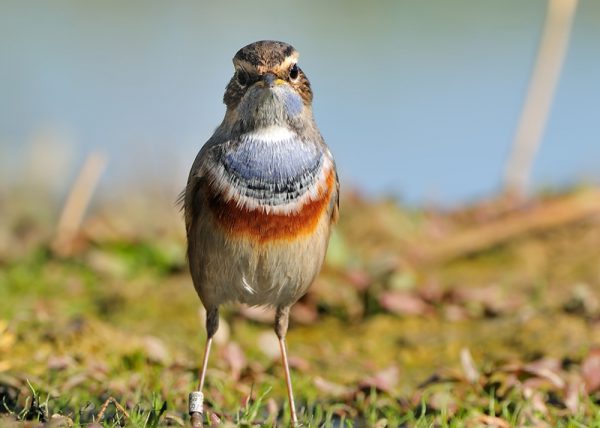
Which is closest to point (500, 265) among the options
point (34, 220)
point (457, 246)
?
point (457, 246)

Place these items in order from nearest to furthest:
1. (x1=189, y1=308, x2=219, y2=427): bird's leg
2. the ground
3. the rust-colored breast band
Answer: (x1=189, y1=308, x2=219, y2=427): bird's leg, the rust-colored breast band, the ground

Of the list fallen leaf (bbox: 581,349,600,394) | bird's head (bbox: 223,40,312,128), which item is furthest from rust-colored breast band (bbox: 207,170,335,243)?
fallen leaf (bbox: 581,349,600,394)

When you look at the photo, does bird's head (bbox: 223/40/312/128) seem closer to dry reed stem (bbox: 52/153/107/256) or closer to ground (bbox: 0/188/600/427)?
ground (bbox: 0/188/600/427)

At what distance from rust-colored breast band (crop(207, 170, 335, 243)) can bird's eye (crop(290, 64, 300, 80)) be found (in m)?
0.54

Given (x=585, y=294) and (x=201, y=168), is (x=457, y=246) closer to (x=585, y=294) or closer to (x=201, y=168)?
(x=585, y=294)

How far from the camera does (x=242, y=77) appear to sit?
13.6 ft

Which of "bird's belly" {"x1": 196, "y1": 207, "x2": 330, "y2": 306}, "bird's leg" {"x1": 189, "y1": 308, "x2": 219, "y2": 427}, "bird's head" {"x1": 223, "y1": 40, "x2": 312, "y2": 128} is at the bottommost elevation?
"bird's leg" {"x1": 189, "y1": 308, "x2": 219, "y2": 427}

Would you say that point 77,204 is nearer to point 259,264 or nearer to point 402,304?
point 402,304

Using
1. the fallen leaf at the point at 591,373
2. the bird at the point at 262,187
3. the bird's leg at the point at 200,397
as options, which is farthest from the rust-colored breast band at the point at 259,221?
the fallen leaf at the point at 591,373

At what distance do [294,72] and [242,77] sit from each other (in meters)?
0.22

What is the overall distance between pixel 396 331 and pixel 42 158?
4758 mm

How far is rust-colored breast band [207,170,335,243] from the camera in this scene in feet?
13.1

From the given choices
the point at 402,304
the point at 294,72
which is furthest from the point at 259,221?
the point at 402,304

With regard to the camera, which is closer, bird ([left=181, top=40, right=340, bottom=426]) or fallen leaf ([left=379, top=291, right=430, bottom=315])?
bird ([left=181, top=40, right=340, bottom=426])
